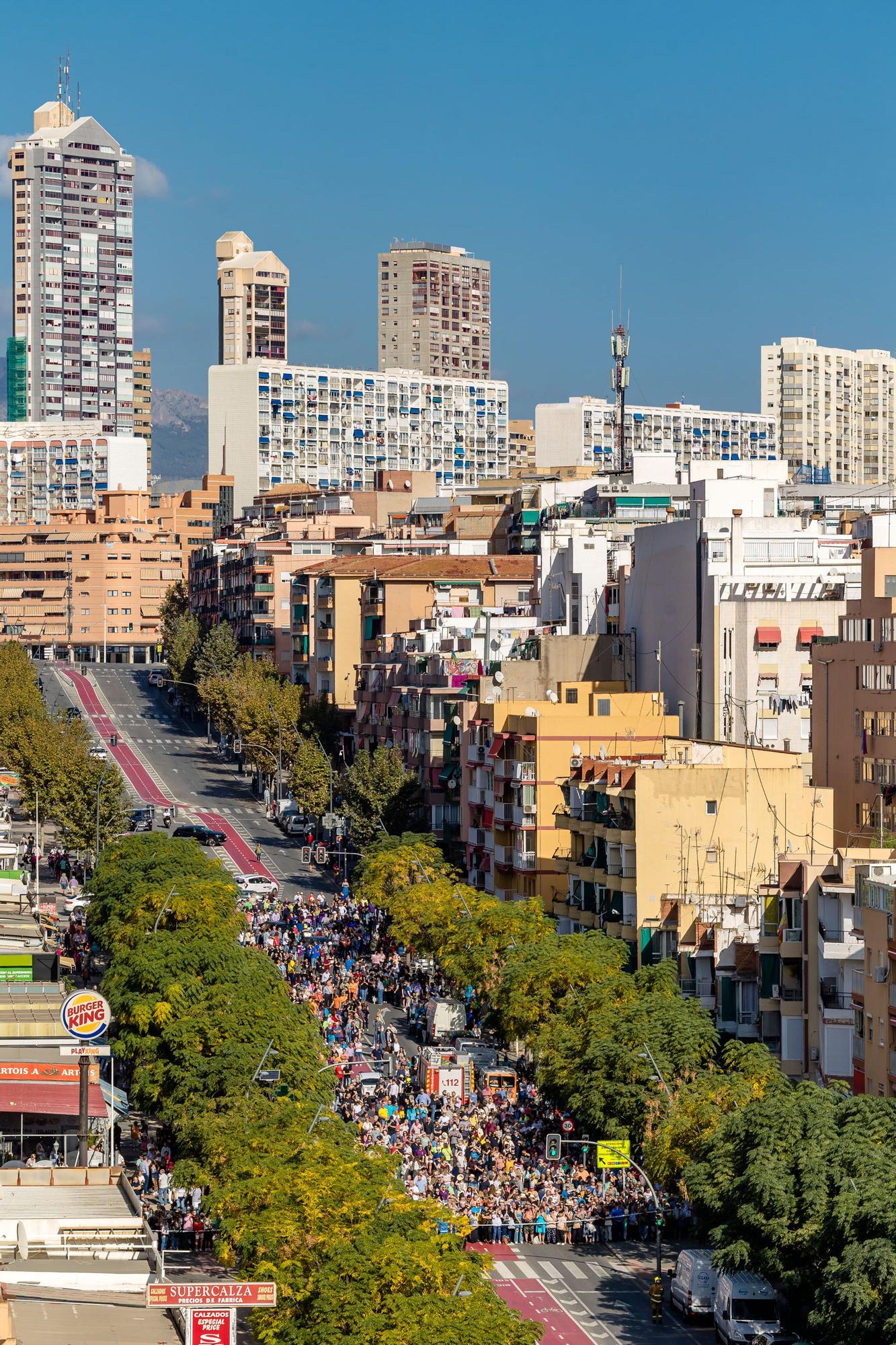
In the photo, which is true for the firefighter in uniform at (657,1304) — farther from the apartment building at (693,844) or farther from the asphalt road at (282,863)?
the apartment building at (693,844)

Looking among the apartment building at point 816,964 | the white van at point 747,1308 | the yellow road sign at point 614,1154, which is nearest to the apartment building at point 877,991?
the apartment building at point 816,964

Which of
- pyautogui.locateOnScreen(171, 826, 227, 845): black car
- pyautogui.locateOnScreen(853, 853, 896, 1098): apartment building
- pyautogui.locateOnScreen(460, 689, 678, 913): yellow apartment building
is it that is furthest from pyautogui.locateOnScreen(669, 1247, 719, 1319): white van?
pyautogui.locateOnScreen(171, 826, 227, 845): black car

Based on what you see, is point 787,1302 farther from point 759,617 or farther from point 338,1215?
point 759,617

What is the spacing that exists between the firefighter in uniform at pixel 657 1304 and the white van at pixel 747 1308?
251 cm

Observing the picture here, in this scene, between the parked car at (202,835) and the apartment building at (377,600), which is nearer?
the parked car at (202,835)

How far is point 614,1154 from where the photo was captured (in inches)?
2502


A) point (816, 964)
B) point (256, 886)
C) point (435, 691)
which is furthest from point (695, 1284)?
point (435, 691)

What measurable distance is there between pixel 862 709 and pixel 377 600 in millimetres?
73638

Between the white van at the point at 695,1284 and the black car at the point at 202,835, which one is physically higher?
the black car at the point at 202,835

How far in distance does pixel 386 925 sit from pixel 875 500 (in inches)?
3893

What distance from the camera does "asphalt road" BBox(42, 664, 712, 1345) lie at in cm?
5562

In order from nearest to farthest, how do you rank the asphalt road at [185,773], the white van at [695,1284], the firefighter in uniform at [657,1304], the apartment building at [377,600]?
1. the white van at [695,1284]
2. the firefighter in uniform at [657,1304]
3. the asphalt road at [185,773]
4. the apartment building at [377,600]

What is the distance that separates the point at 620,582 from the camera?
139250 millimetres

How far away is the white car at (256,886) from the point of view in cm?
11100
